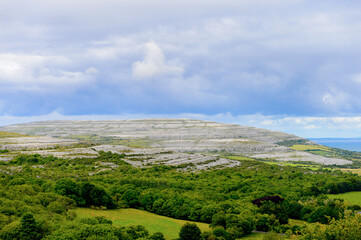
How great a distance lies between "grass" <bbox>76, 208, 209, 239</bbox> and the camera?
64.0 metres

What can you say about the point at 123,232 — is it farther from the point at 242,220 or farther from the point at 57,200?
the point at 242,220

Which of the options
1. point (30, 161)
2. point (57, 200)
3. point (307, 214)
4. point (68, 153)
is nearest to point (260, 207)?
point (307, 214)

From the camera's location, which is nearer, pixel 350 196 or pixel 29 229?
pixel 29 229

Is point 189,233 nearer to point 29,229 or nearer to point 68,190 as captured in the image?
point 29,229

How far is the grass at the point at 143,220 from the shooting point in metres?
64.0

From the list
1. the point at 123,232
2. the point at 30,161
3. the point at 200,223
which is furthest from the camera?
the point at 30,161

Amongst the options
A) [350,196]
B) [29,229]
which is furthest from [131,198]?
[350,196]

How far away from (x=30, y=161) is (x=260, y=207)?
8944cm

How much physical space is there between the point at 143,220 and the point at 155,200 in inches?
534

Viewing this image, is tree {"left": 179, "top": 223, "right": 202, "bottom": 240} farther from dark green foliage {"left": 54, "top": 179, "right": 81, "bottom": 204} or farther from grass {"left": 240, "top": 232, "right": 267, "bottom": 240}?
dark green foliage {"left": 54, "top": 179, "right": 81, "bottom": 204}

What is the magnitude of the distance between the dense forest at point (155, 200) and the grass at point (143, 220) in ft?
8.81

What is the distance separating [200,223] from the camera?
73.2 metres

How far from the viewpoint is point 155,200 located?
83000 mm

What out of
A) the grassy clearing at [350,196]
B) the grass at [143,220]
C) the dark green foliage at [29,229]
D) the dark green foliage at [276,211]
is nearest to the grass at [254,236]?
the grass at [143,220]
